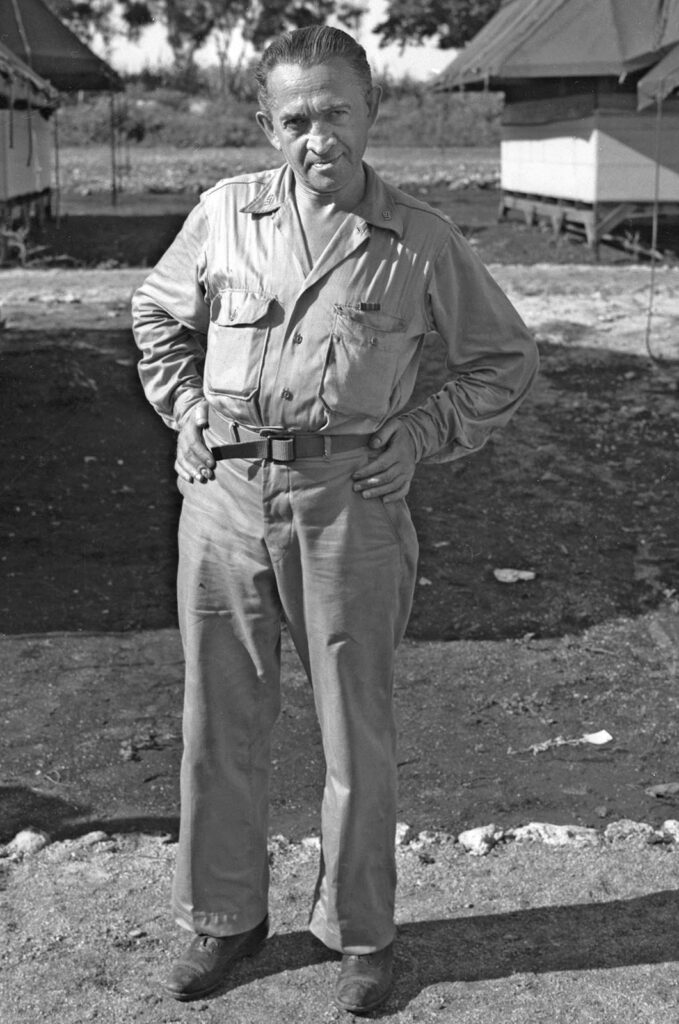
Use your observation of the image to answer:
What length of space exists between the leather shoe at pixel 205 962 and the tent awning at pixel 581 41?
12.3 m

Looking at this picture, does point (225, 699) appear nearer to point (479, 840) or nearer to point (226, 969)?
point (226, 969)

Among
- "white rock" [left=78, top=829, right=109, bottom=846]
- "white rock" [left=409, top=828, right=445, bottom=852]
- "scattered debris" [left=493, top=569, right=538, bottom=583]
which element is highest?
"scattered debris" [left=493, top=569, right=538, bottom=583]

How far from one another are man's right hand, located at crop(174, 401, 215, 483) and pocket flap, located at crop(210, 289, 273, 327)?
22 centimetres

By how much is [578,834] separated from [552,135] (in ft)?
46.6

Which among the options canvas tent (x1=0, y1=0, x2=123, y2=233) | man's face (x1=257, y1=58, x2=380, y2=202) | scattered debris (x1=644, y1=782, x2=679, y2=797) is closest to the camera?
man's face (x1=257, y1=58, x2=380, y2=202)

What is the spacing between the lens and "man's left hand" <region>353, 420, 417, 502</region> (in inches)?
101

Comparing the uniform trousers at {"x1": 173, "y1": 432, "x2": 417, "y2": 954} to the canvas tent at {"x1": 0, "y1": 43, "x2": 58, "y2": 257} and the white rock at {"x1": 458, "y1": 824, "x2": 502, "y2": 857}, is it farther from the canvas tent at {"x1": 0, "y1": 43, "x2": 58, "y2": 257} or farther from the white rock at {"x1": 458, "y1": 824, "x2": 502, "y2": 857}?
the canvas tent at {"x1": 0, "y1": 43, "x2": 58, "y2": 257}

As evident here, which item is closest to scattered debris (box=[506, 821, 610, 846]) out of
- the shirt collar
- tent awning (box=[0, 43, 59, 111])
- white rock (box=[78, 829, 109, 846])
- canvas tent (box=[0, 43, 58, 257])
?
white rock (box=[78, 829, 109, 846])

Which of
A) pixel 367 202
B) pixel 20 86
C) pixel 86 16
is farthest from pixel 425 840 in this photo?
pixel 86 16

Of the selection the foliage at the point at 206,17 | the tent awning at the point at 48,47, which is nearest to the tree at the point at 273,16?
the foliage at the point at 206,17

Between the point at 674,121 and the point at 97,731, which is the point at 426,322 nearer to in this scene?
the point at 97,731

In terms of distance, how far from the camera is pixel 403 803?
3.91m

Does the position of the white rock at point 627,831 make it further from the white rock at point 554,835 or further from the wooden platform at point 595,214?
the wooden platform at point 595,214

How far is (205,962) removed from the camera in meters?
2.78
